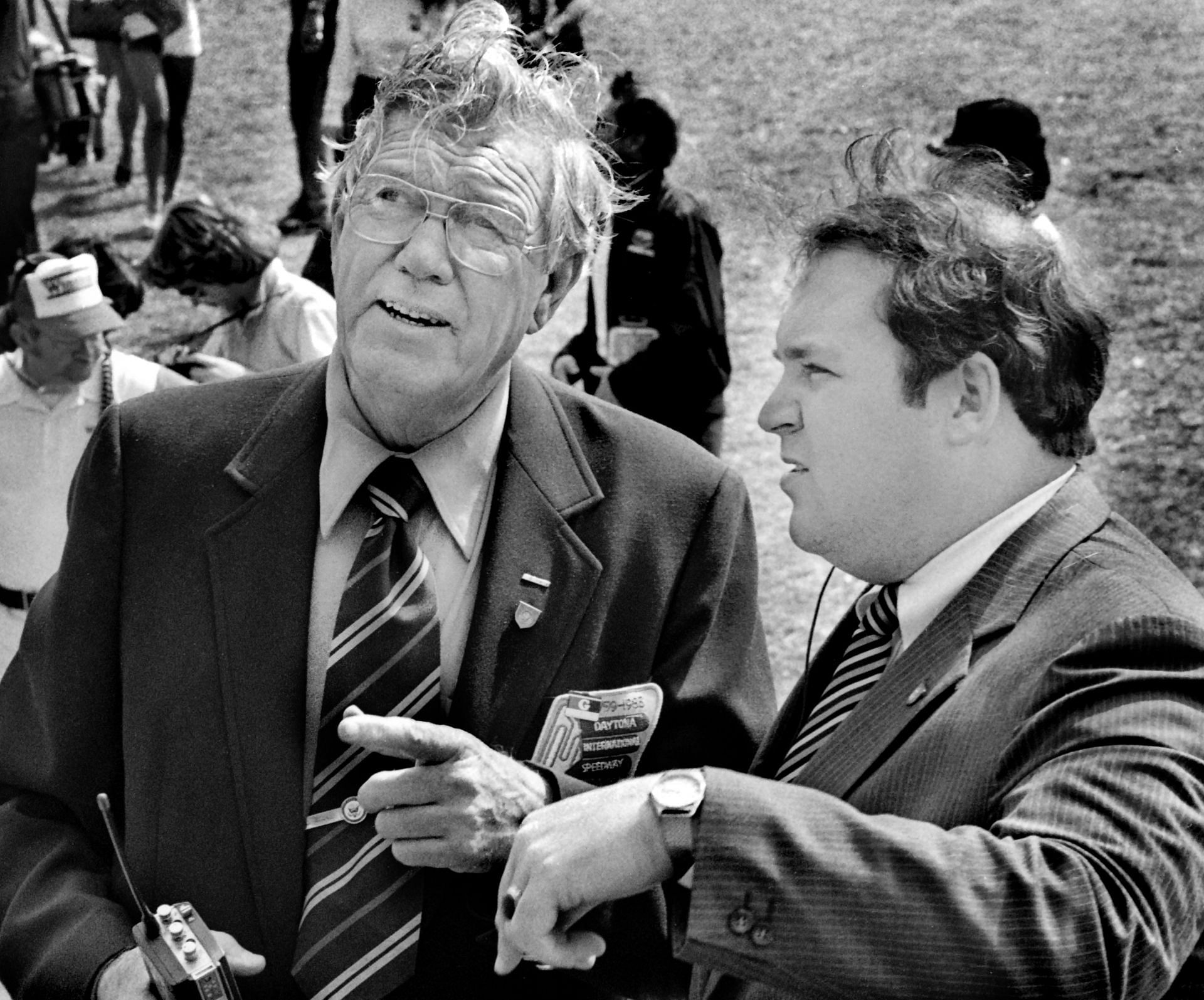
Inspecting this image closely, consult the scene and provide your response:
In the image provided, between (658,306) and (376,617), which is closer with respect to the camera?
(376,617)

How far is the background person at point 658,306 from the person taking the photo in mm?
5320

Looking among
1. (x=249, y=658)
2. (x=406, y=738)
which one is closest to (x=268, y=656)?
(x=249, y=658)

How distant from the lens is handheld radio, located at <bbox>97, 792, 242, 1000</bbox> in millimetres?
1968

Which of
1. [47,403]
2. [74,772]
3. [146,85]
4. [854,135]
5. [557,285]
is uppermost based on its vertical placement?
[557,285]

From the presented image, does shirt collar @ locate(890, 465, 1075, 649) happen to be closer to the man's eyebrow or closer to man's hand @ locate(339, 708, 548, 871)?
the man's eyebrow

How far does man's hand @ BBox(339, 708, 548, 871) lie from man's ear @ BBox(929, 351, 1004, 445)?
2.35 ft

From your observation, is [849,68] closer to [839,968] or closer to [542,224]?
[542,224]

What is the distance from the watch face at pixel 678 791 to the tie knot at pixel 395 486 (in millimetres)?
775

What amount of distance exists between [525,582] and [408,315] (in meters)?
0.42

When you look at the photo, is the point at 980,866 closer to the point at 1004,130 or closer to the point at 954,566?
the point at 954,566

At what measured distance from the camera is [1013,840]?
1521 mm

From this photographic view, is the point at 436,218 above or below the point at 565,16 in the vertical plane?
above

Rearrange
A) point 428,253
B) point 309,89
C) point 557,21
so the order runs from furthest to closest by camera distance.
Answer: point 309,89, point 557,21, point 428,253

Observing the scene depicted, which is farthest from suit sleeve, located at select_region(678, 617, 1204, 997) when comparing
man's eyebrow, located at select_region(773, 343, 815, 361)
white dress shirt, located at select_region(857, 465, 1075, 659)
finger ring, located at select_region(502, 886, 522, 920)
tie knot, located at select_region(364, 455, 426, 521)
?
tie knot, located at select_region(364, 455, 426, 521)
